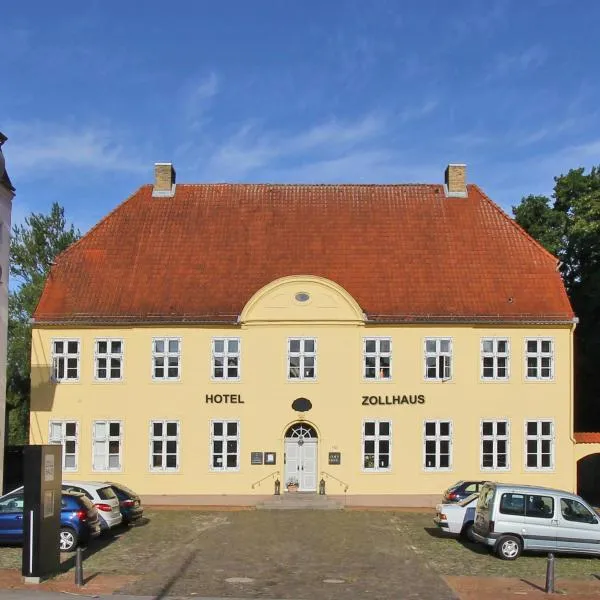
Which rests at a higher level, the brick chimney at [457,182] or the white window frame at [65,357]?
the brick chimney at [457,182]

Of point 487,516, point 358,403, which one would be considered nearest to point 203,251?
point 358,403

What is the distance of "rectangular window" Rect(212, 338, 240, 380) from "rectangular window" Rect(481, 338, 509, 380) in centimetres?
943

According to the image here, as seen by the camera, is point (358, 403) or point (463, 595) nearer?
point (463, 595)

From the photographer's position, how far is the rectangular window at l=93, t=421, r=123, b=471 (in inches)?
1318

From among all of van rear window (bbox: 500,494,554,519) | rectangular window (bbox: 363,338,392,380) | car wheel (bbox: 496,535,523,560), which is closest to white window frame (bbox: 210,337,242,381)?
rectangular window (bbox: 363,338,392,380)

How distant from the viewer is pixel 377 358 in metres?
33.7

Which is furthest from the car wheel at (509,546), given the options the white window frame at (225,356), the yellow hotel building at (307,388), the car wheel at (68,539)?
the white window frame at (225,356)

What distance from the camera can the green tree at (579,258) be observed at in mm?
39844

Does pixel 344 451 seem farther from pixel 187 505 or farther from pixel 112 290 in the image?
pixel 112 290

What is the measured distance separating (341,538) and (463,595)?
25.6 ft

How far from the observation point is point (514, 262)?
35688 mm

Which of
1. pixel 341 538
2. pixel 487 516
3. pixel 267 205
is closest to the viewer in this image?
pixel 487 516

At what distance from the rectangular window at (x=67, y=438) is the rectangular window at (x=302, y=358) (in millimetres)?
8522

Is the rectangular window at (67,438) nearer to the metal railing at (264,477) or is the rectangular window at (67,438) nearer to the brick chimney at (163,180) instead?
the metal railing at (264,477)
